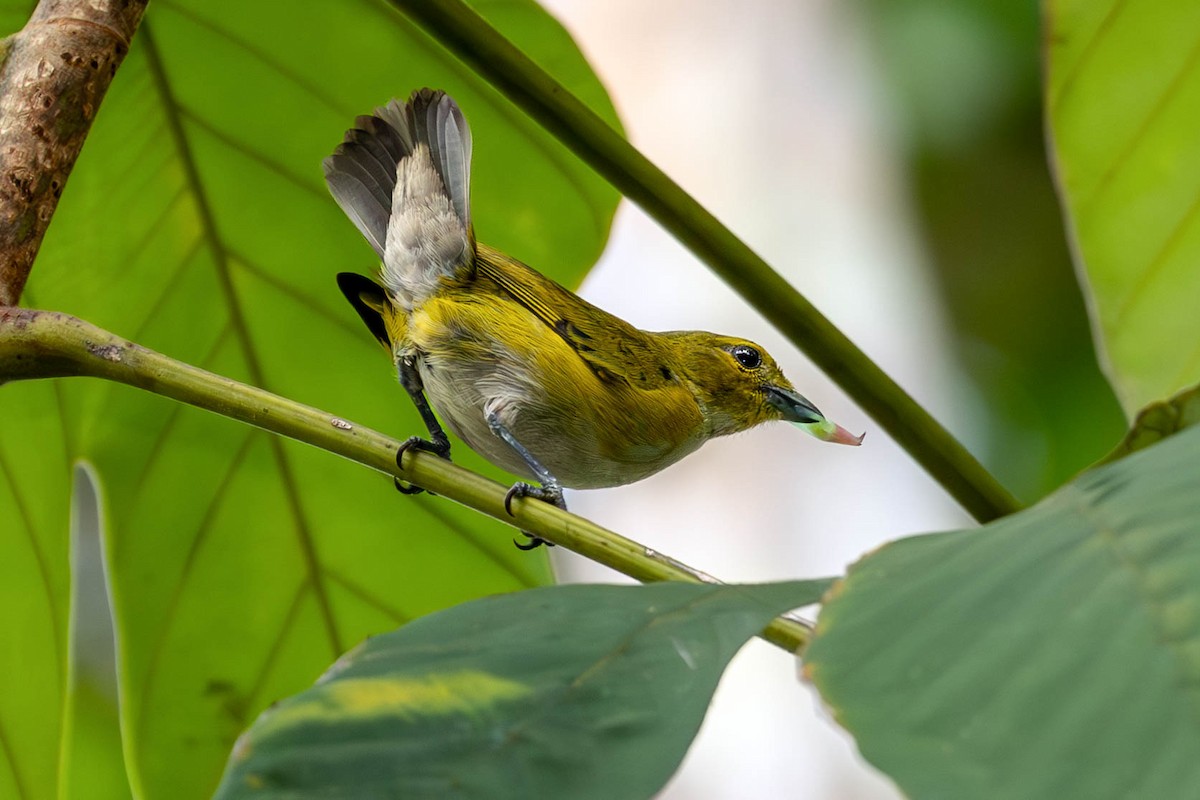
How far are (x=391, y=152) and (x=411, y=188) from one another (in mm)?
61

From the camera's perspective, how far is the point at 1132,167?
157cm

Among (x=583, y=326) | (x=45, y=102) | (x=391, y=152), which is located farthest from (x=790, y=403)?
(x=45, y=102)

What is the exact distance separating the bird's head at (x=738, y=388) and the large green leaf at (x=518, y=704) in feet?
5.14

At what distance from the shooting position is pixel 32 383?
1.45 m

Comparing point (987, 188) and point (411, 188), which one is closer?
point (411, 188)

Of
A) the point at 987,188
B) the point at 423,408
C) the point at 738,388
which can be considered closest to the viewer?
the point at 423,408

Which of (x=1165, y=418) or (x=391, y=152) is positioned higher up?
(x=391, y=152)

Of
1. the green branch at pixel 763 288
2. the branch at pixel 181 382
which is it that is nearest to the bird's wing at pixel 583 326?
the green branch at pixel 763 288

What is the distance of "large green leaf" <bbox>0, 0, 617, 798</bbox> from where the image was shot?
1488 mm

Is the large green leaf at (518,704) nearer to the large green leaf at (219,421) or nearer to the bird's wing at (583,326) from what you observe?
the large green leaf at (219,421)

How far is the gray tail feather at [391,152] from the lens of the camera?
1664 mm

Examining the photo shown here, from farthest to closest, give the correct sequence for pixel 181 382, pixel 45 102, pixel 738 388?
pixel 738 388 → pixel 45 102 → pixel 181 382

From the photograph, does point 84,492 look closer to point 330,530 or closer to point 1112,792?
point 330,530

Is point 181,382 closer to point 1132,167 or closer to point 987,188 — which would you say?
point 1132,167
